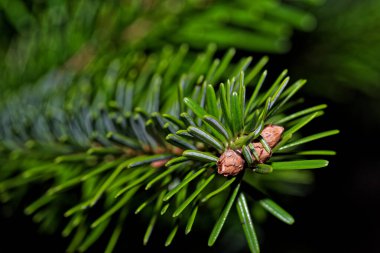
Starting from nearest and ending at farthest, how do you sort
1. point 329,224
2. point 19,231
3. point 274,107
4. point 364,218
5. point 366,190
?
point 274,107
point 19,231
point 329,224
point 364,218
point 366,190

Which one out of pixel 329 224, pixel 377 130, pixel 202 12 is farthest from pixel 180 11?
pixel 329 224

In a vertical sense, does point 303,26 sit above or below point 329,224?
above

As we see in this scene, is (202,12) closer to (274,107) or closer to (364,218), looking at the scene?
(274,107)

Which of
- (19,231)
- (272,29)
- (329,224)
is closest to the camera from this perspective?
(272,29)

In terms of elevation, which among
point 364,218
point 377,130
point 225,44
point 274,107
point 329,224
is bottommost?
point 364,218

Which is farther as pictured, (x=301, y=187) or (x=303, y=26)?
(x=301, y=187)
